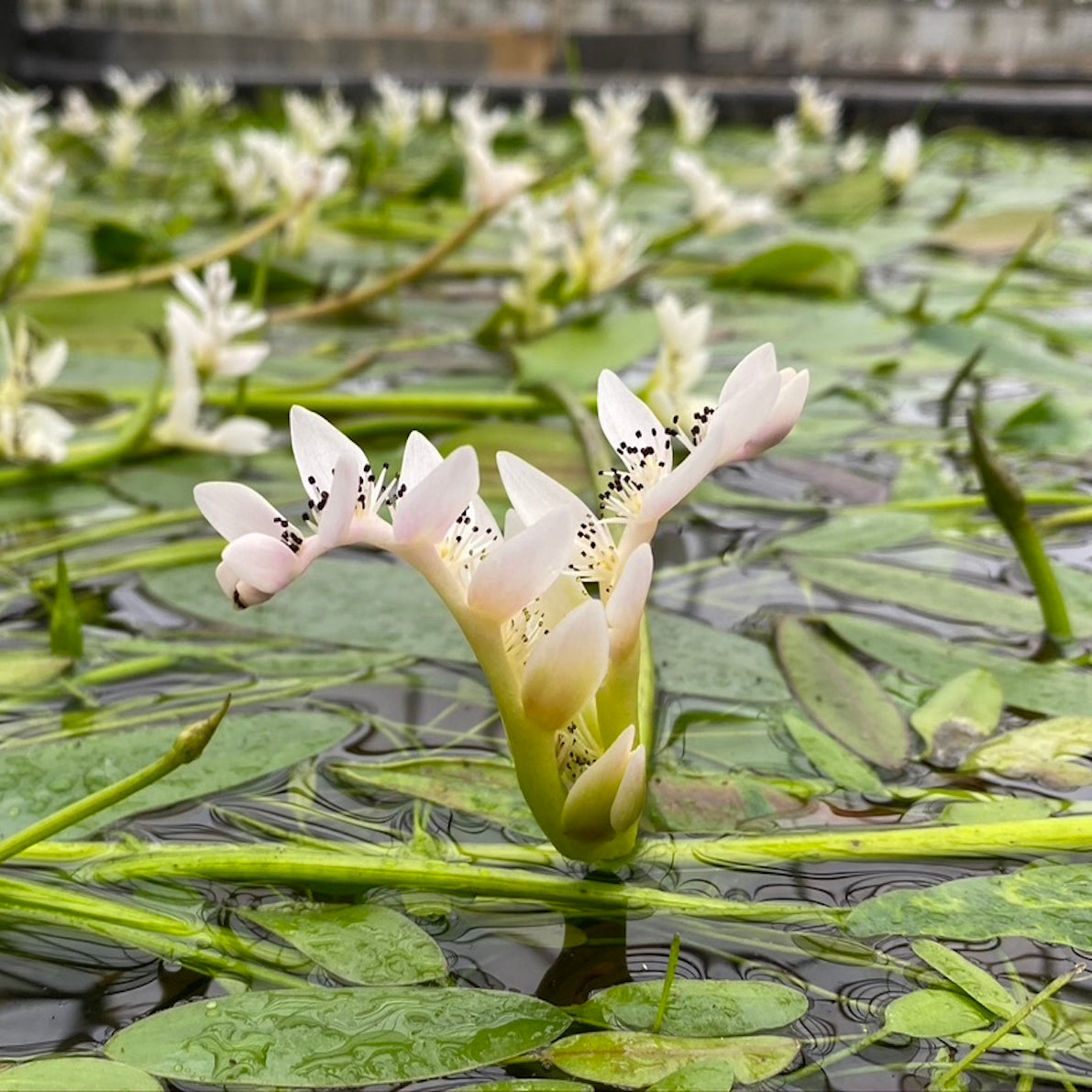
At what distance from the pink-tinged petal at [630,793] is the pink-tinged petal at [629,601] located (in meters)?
0.04

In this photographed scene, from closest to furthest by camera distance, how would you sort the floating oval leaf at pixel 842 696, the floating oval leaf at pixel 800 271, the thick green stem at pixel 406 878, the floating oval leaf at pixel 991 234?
the thick green stem at pixel 406 878 < the floating oval leaf at pixel 842 696 < the floating oval leaf at pixel 800 271 < the floating oval leaf at pixel 991 234

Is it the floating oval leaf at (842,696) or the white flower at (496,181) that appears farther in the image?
the white flower at (496,181)

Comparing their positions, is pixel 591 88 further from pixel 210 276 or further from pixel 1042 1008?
pixel 1042 1008

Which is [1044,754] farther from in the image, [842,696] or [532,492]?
[532,492]

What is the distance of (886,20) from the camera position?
839 centimetres

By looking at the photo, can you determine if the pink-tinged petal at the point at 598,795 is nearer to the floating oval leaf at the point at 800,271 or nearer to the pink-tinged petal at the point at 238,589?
the pink-tinged petal at the point at 238,589

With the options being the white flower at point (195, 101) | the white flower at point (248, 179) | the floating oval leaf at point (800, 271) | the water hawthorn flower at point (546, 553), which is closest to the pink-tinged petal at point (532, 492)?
the water hawthorn flower at point (546, 553)

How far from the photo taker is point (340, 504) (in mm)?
420

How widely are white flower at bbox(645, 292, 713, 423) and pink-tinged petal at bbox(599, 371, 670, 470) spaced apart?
469mm

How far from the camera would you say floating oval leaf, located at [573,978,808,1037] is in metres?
0.46

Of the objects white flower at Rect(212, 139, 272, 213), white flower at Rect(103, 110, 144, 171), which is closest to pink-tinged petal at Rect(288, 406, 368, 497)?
white flower at Rect(212, 139, 272, 213)

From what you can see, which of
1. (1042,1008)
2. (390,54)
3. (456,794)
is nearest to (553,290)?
(456,794)

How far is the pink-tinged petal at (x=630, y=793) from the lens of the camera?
1.56 feet

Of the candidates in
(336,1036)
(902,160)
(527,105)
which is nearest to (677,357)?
(336,1036)
